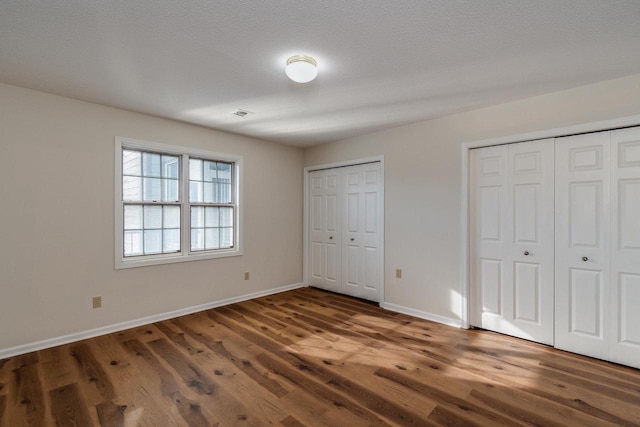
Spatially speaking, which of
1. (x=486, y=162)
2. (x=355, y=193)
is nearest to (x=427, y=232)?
(x=486, y=162)

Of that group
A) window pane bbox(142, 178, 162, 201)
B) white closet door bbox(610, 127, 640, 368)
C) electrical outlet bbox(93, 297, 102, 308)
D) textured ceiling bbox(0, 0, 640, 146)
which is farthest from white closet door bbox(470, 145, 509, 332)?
electrical outlet bbox(93, 297, 102, 308)

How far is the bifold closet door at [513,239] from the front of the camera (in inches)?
114

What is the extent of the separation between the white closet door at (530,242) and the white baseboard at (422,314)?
502 millimetres

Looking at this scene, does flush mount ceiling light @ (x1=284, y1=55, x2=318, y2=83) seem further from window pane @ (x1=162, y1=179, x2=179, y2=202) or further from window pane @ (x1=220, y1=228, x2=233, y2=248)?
window pane @ (x1=220, y1=228, x2=233, y2=248)

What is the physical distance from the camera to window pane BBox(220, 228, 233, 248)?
4.31 m

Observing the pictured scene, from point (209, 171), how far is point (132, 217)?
3.71 ft

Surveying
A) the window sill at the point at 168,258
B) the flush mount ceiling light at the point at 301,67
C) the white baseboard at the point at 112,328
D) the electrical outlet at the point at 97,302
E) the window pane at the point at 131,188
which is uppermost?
the flush mount ceiling light at the point at 301,67

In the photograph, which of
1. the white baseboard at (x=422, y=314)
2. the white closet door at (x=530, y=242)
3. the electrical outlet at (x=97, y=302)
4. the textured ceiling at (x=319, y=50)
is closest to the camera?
the textured ceiling at (x=319, y=50)

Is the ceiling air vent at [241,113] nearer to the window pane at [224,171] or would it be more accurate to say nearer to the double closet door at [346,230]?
the window pane at [224,171]

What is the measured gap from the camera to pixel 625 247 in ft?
8.23

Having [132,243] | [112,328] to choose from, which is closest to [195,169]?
[132,243]

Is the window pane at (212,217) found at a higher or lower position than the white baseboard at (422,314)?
higher

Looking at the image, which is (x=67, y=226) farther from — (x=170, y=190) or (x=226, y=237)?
(x=226, y=237)

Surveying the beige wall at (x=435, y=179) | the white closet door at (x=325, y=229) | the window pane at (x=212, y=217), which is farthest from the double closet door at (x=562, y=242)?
the window pane at (x=212, y=217)
